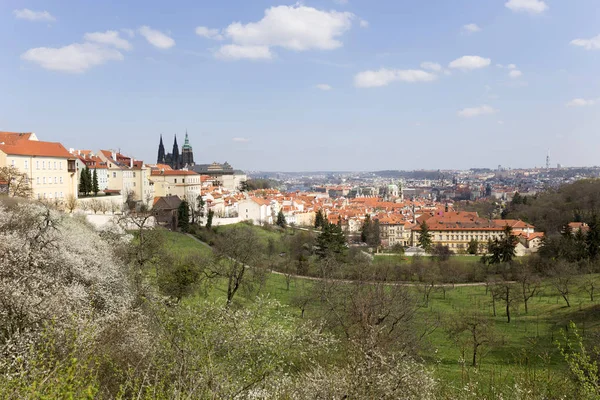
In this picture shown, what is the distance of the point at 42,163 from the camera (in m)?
33.3

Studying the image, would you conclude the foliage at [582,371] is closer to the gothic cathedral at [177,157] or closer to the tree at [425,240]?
the tree at [425,240]

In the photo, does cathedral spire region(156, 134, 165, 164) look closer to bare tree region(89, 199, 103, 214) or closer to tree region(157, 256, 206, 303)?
bare tree region(89, 199, 103, 214)

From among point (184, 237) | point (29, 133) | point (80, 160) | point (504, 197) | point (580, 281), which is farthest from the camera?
point (504, 197)

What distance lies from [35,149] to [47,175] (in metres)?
1.97

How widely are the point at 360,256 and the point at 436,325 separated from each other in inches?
839

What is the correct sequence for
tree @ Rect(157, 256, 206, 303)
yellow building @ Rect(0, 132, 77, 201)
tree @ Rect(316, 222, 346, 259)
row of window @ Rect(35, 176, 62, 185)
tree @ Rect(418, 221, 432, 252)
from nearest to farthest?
tree @ Rect(157, 256, 206, 303)
yellow building @ Rect(0, 132, 77, 201)
row of window @ Rect(35, 176, 62, 185)
tree @ Rect(316, 222, 346, 259)
tree @ Rect(418, 221, 432, 252)

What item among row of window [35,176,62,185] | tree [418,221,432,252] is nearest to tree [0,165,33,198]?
row of window [35,176,62,185]

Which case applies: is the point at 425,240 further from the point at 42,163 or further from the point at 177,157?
the point at 177,157

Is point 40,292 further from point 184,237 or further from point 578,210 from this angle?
point 578,210

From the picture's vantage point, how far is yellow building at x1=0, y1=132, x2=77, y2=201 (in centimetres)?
3100

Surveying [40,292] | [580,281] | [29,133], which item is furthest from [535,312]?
[29,133]

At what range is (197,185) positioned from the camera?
68.8m

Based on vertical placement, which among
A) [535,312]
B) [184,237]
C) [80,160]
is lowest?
[535,312]

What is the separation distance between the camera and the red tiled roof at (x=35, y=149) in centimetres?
3076
